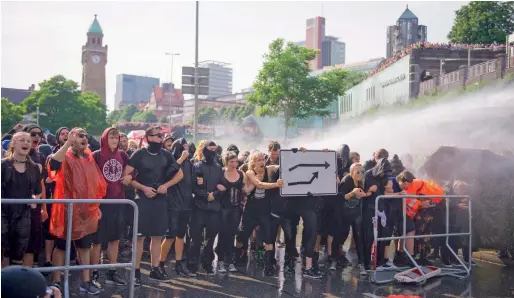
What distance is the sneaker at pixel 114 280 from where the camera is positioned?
732 cm

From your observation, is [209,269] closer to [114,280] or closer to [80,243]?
[114,280]

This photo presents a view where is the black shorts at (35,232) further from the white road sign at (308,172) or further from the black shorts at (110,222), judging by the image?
the white road sign at (308,172)

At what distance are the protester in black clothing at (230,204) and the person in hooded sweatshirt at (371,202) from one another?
1805mm

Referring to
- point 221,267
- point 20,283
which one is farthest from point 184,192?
point 20,283

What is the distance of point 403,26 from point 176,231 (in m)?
127

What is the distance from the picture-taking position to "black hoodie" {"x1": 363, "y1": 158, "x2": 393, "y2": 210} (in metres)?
8.45

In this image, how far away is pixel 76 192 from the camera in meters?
6.44

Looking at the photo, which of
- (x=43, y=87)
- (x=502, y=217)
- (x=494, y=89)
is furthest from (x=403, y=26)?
(x=502, y=217)

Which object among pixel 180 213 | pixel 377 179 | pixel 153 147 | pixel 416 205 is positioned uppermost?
pixel 153 147

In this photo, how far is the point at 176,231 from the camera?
783 cm

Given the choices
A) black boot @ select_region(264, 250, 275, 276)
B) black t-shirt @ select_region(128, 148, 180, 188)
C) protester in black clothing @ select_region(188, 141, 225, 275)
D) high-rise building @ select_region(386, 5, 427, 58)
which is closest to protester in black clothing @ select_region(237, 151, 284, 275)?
black boot @ select_region(264, 250, 275, 276)

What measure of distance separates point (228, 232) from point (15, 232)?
3.30 metres

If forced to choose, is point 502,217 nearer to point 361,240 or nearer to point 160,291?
point 361,240

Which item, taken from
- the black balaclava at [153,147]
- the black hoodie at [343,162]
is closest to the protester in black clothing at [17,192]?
the black balaclava at [153,147]
